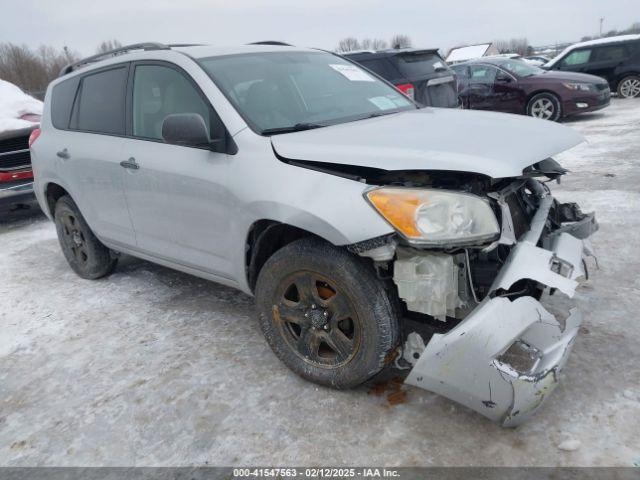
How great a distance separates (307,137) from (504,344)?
1348mm

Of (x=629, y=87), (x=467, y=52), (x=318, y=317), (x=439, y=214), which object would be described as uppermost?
(x=439, y=214)

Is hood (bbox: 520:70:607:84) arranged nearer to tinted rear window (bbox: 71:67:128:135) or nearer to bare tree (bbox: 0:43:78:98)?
tinted rear window (bbox: 71:67:128:135)

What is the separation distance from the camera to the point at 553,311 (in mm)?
3285

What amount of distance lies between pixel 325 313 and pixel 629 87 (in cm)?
1448

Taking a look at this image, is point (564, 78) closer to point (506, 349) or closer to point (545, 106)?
point (545, 106)

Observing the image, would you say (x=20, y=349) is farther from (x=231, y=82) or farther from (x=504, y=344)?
(x=504, y=344)

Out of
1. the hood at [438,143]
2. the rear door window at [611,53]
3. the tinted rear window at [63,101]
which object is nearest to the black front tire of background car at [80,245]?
the tinted rear window at [63,101]

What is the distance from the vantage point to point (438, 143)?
2389 mm

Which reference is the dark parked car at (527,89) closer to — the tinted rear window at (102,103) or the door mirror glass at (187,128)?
the tinted rear window at (102,103)

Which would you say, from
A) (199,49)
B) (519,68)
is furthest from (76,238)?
(519,68)

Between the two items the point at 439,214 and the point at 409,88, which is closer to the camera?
the point at 439,214

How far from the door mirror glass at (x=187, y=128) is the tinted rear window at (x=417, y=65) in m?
5.16

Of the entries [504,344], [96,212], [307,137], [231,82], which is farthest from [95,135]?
[504,344]

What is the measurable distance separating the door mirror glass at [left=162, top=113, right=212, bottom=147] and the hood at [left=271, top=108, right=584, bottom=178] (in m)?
0.37
